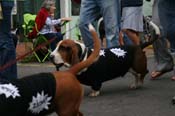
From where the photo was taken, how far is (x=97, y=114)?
5059mm

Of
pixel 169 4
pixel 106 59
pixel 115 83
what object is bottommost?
pixel 115 83

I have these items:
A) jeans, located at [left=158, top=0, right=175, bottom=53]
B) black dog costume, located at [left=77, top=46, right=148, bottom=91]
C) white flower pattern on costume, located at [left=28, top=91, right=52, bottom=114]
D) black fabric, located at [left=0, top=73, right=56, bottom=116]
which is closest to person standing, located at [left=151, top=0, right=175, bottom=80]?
jeans, located at [left=158, top=0, right=175, bottom=53]

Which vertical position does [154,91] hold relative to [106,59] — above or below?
below

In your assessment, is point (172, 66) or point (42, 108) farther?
point (172, 66)

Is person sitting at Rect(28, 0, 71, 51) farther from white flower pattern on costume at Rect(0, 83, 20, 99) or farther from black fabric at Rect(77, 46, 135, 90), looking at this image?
white flower pattern on costume at Rect(0, 83, 20, 99)

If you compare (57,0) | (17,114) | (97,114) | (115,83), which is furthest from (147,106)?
(57,0)

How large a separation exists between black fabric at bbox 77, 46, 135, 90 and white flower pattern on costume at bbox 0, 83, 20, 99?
6.86 ft

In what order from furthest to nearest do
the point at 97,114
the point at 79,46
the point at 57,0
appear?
1. the point at 57,0
2. the point at 79,46
3. the point at 97,114

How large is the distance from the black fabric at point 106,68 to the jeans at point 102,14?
0.73 metres

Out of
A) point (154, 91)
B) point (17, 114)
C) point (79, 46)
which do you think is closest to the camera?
point (17, 114)

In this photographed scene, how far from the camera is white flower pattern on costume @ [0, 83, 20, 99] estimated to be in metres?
3.61

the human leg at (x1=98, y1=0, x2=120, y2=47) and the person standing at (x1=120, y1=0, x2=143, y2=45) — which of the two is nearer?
the human leg at (x1=98, y1=0, x2=120, y2=47)

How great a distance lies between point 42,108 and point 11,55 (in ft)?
6.51

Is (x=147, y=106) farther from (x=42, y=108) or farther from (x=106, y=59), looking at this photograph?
(x=42, y=108)
